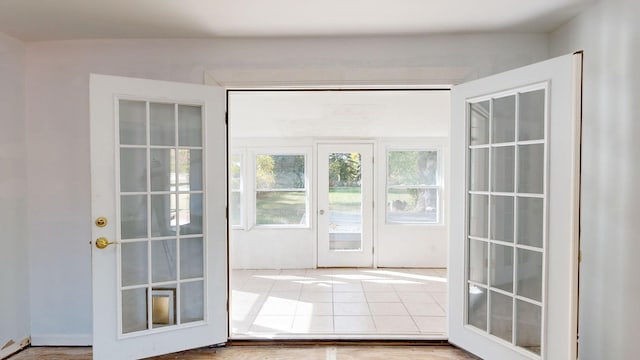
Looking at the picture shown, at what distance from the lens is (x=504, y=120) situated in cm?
228

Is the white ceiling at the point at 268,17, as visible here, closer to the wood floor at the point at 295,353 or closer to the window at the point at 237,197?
the wood floor at the point at 295,353

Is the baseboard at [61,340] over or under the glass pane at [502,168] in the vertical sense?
under

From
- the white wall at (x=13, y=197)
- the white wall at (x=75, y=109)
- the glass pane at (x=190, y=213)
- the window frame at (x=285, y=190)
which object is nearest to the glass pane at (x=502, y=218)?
the white wall at (x=75, y=109)

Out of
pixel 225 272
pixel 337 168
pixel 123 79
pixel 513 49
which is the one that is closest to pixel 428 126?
pixel 337 168

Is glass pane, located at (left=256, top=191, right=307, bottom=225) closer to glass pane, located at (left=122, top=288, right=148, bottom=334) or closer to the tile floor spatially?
the tile floor

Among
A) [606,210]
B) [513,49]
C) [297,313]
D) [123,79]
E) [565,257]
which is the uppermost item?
[513,49]

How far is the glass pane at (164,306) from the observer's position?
250 cm

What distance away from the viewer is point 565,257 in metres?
1.95

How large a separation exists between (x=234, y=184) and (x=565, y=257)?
4446 mm

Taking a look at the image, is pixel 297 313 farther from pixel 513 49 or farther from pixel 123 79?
pixel 513 49

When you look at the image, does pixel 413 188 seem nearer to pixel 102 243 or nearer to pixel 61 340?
pixel 102 243

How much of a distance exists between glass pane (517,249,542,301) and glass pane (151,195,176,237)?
7.68ft

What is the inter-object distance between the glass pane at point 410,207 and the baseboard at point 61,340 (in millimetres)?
4015

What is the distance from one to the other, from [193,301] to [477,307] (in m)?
2.05
